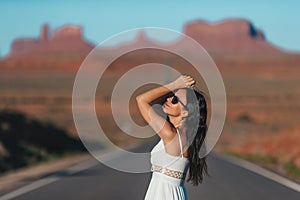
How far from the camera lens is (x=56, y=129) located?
53625 millimetres

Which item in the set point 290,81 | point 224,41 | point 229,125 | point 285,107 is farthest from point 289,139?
point 224,41

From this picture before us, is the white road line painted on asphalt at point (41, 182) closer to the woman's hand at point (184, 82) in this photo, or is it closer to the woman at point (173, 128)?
the woman at point (173, 128)

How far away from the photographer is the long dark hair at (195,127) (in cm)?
561

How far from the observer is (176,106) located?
557 centimetres

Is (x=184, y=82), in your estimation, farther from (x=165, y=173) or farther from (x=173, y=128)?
(x=165, y=173)

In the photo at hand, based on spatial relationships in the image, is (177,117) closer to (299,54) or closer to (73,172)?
(73,172)

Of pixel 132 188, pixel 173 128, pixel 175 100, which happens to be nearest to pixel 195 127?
pixel 173 128

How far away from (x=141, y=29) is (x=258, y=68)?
15501cm

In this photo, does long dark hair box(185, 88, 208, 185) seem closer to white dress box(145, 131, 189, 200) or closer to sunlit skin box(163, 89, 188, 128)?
sunlit skin box(163, 89, 188, 128)

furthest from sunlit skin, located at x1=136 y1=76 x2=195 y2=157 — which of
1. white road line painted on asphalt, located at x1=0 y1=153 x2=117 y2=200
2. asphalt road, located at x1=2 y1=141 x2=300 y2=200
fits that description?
asphalt road, located at x1=2 y1=141 x2=300 y2=200

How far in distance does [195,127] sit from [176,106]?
242 mm

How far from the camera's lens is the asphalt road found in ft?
52.4

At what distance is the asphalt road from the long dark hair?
375 inches

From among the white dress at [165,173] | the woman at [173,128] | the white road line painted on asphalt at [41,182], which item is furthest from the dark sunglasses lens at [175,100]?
the white road line painted on asphalt at [41,182]
